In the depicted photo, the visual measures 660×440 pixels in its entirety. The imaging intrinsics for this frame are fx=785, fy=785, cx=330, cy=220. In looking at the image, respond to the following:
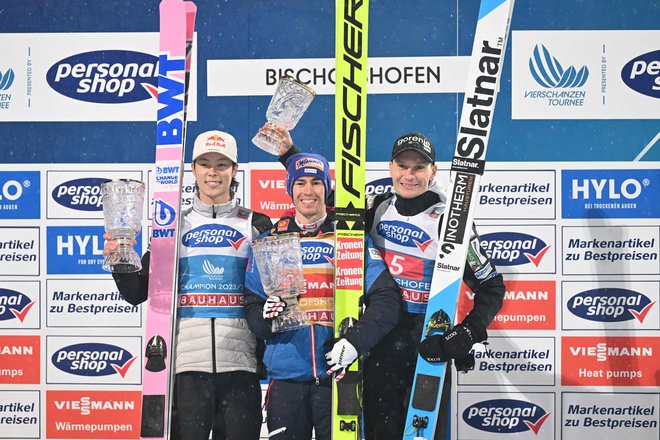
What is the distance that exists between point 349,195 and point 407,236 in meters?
0.34

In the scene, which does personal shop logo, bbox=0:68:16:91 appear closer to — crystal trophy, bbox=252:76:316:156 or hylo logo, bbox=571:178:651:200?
crystal trophy, bbox=252:76:316:156

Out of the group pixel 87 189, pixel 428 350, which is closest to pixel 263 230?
pixel 428 350

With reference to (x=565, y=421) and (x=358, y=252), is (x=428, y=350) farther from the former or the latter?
(x=565, y=421)

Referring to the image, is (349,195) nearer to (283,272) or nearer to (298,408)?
(283,272)

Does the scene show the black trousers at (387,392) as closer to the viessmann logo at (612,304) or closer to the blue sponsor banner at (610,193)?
the viessmann logo at (612,304)

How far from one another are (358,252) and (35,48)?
256 centimetres

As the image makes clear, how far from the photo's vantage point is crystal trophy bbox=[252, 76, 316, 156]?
3.68 metres

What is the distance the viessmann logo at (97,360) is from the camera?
4676mm

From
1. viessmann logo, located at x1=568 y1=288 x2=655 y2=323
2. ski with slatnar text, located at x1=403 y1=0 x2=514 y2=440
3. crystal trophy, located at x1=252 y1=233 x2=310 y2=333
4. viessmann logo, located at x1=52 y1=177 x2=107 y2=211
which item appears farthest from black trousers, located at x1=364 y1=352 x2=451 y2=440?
viessmann logo, located at x1=52 y1=177 x2=107 y2=211

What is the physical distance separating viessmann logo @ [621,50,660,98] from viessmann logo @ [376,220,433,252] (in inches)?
72.2

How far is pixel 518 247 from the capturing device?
15.0 feet

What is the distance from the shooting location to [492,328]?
4586mm

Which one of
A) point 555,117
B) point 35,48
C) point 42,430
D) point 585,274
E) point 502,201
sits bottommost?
point 42,430

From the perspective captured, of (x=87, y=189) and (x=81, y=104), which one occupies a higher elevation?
(x=81, y=104)
